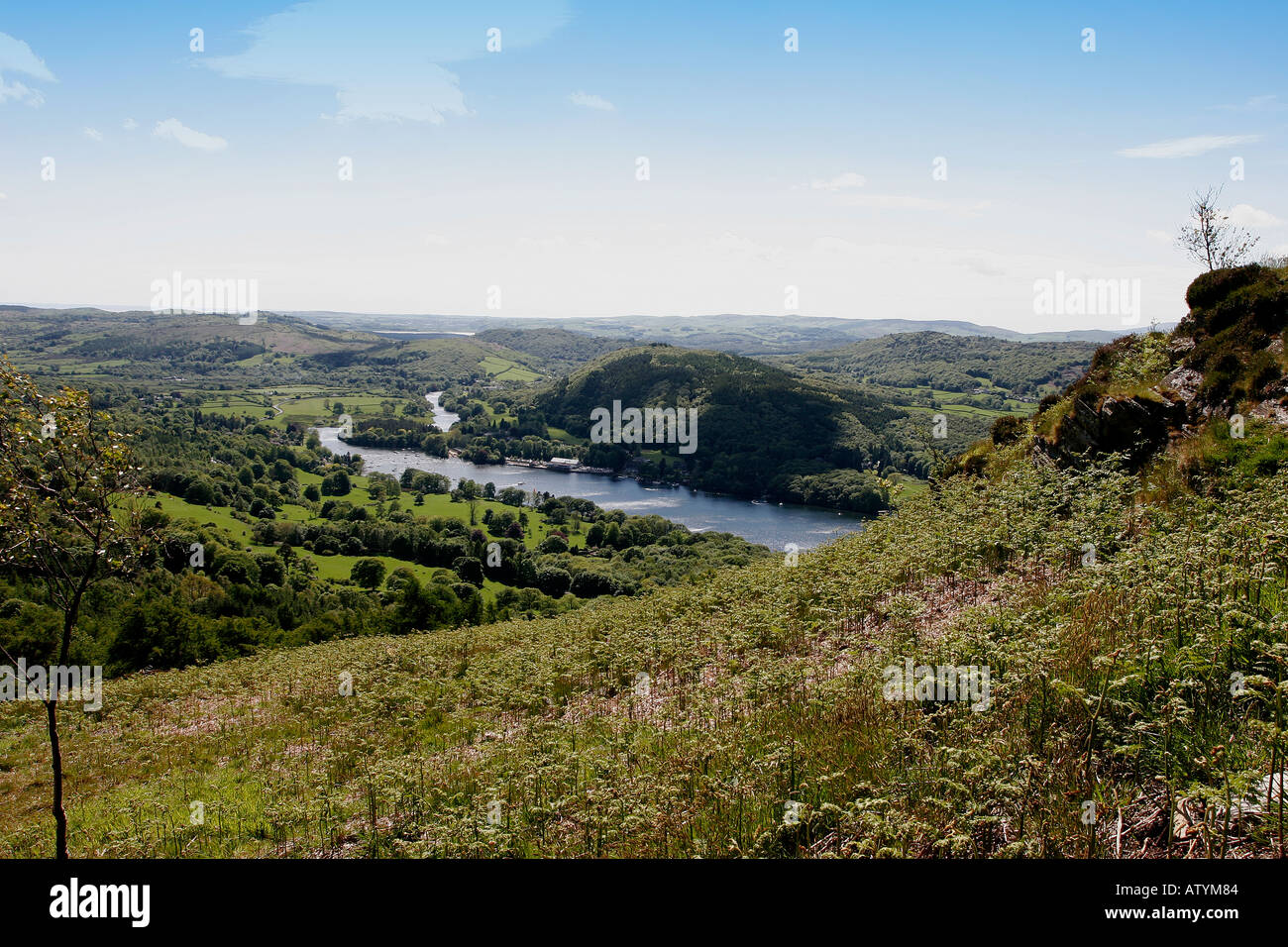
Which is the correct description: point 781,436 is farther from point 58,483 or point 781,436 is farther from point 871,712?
point 58,483

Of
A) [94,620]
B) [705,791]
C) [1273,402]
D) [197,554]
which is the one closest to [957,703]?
[705,791]

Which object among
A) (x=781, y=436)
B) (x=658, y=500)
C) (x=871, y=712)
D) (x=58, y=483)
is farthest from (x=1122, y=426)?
(x=781, y=436)

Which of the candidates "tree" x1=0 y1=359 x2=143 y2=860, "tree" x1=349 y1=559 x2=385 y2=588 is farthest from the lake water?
"tree" x1=0 y1=359 x2=143 y2=860

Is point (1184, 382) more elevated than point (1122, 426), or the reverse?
point (1184, 382)

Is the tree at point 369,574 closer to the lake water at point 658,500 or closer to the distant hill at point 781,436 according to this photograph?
the lake water at point 658,500
